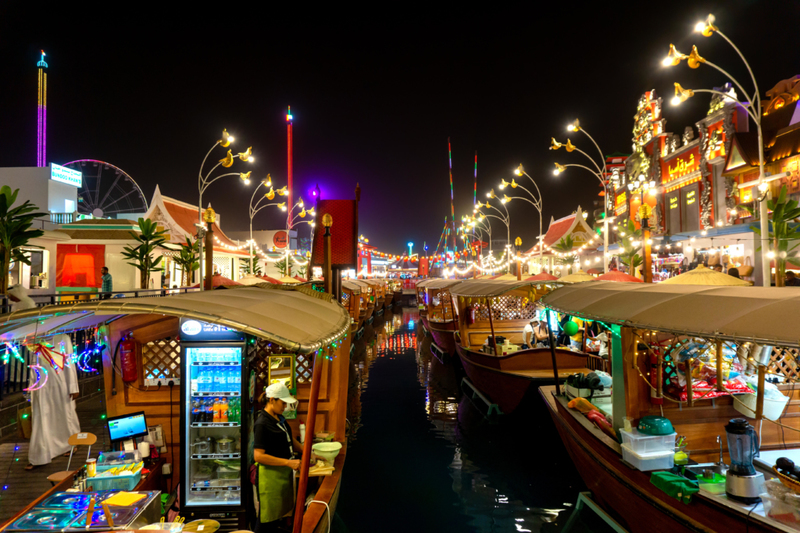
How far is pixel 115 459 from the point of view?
216 inches

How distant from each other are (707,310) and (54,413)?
373 inches

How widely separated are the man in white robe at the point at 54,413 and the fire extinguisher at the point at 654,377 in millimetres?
8701

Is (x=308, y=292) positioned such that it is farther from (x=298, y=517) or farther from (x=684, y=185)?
(x=684, y=185)

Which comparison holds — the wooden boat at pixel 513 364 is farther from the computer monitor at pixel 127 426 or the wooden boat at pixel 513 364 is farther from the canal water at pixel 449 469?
the computer monitor at pixel 127 426

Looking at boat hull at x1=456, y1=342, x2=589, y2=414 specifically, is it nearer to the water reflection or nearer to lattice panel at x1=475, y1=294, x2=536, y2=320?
the water reflection

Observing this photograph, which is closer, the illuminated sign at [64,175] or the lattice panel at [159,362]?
the lattice panel at [159,362]

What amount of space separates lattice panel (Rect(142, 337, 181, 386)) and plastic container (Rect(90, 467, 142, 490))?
56.6 inches

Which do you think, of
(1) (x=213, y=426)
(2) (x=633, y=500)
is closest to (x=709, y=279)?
(2) (x=633, y=500)

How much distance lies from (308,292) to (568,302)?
13.5ft

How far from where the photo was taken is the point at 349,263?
→ 10.2m

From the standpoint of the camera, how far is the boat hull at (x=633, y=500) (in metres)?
4.50

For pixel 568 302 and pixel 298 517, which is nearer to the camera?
pixel 298 517

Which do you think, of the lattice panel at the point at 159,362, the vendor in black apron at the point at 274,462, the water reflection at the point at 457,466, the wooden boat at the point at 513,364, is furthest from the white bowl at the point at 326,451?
the wooden boat at the point at 513,364

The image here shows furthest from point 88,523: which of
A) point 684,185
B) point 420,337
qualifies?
point 684,185
